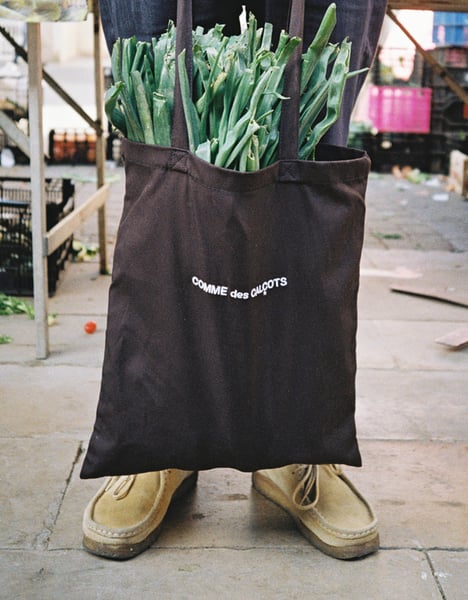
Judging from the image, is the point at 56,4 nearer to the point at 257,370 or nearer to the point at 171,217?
the point at 171,217

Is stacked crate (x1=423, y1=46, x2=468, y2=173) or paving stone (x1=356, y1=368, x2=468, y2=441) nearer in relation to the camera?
paving stone (x1=356, y1=368, x2=468, y2=441)

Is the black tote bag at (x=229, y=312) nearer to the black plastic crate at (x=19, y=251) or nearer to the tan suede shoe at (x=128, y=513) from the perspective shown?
the tan suede shoe at (x=128, y=513)

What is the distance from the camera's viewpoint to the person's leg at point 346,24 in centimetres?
196

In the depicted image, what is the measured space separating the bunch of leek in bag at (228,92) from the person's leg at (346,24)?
0.18 m

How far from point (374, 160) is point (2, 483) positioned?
6081 millimetres

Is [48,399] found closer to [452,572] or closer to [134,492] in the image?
[134,492]

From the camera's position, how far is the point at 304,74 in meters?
1.76

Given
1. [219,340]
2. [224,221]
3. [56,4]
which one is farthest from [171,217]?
[56,4]

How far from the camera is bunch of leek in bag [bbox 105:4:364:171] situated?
1.67m

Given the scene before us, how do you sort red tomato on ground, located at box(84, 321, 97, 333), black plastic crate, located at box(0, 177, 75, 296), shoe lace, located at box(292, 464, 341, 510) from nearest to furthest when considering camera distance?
shoe lace, located at box(292, 464, 341, 510) < red tomato on ground, located at box(84, 321, 97, 333) < black plastic crate, located at box(0, 177, 75, 296)

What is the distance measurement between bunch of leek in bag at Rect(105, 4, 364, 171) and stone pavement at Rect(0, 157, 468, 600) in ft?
2.63

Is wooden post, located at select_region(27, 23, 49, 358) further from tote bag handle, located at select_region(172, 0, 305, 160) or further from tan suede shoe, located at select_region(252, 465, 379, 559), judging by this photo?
tote bag handle, located at select_region(172, 0, 305, 160)

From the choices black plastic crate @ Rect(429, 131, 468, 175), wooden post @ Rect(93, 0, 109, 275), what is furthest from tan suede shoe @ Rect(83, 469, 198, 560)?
black plastic crate @ Rect(429, 131, 468, 175)

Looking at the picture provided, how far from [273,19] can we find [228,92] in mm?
386
